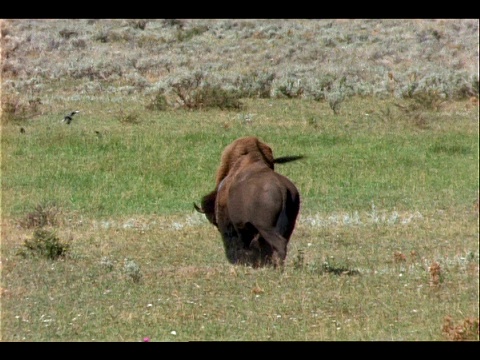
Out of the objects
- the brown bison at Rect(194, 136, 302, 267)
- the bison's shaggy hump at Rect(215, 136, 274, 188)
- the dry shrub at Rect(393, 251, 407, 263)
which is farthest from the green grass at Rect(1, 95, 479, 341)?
the bison's shaggy hump at Rect(215, 136, 274, 188)

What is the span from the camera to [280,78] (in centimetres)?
2811

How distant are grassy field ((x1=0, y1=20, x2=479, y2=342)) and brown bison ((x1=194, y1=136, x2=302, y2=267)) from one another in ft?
0.87

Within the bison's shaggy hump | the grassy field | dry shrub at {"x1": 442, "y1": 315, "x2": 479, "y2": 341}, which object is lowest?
the grassy field

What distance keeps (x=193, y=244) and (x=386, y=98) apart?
48.4 feet

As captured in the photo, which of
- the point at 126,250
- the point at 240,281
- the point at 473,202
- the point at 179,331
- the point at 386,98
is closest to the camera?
the point at 179,331

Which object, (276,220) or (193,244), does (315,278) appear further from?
(193,244)

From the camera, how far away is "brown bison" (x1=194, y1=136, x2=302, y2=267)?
9.19 metres

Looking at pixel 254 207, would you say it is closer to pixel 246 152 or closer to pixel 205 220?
pixel 246 152

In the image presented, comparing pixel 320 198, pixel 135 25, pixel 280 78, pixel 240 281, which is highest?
pixel 240 281

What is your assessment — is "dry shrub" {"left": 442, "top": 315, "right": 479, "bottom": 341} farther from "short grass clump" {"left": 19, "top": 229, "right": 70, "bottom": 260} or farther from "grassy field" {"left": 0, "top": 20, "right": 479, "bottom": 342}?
"short grass clump" {"left": 19, "top": 229, "right": 70, "bottom": 260}

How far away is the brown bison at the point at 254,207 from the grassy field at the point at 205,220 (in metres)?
0.26

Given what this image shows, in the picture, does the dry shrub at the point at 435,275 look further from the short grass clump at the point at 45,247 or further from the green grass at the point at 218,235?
the short grass clump at the point at 45,247

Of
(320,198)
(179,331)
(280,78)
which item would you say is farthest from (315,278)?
(280,78)

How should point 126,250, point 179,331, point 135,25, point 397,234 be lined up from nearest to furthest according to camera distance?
point 179,331
point 126,250
point 397,234
point 135,25
